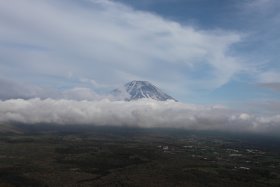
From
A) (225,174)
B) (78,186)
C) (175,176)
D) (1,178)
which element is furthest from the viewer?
(225,174)

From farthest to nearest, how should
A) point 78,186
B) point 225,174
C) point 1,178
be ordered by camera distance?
point 225,174 < point 1,178 < point 78,186

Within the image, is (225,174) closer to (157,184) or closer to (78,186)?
(157,184)

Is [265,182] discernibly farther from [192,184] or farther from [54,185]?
[54,185]

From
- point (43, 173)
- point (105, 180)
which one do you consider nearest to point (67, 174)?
point (43, 173)

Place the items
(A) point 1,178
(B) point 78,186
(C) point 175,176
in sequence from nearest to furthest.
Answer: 1. (B) point 78,186
2. (A) point 1,178
3. (C) point 175,176

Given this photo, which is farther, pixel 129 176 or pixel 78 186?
pixel 129 176

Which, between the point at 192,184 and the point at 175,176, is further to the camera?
the point at 175,176

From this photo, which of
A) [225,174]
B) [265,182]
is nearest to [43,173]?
[225,174]
